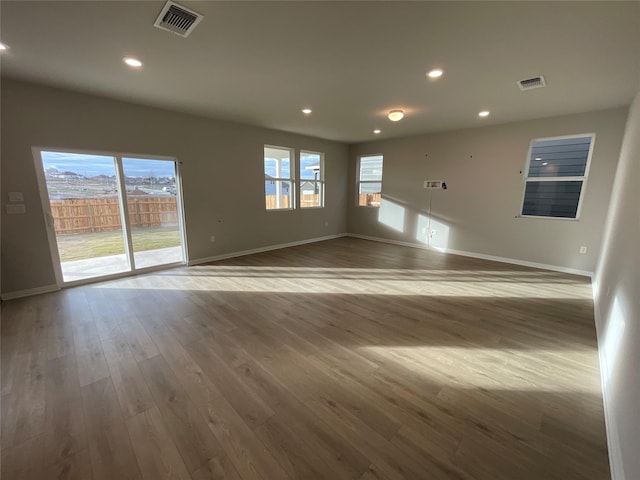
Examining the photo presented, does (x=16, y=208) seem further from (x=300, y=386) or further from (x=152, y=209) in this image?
(x=300, y=386)

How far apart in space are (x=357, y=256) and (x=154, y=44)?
4472 millimetres

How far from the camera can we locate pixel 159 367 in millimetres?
2062

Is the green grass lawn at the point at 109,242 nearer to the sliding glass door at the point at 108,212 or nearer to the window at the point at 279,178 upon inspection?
the sliding glass door at the point at 108,212

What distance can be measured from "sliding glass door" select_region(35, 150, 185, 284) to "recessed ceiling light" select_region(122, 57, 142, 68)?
1727 mm

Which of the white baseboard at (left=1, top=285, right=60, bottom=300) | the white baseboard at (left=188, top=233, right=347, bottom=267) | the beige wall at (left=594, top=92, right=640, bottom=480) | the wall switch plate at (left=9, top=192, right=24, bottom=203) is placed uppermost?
the wall switch plate at (left=9, top=192, right=24, bottom=203)

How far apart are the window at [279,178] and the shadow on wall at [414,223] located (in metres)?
2.49

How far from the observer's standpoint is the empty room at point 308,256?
1492mm

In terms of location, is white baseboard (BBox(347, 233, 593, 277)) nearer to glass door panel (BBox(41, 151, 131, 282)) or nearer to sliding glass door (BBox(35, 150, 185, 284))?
sliding glass door (BBox(35, 150, 185, 284))

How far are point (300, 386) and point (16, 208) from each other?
13.6 ft

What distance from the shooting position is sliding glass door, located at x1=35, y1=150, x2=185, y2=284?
3527 mm

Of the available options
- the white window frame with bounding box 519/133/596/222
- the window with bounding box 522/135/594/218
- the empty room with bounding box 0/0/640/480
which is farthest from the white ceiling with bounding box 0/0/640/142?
the window with bounding box 522/135/594/218

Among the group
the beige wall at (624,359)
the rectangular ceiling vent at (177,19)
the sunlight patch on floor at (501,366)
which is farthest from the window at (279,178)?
the beige wall at (624,359)

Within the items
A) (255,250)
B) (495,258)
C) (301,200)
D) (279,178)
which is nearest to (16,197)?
(255,250)

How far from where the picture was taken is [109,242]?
167 inches
